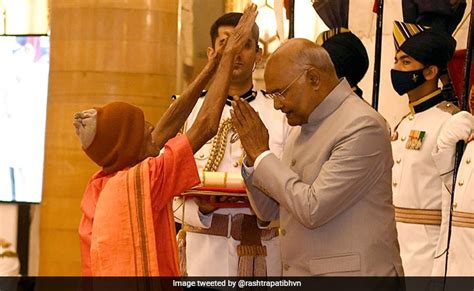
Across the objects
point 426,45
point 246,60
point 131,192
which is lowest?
point 131,192

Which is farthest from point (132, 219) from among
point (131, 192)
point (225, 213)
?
point (225, 213)

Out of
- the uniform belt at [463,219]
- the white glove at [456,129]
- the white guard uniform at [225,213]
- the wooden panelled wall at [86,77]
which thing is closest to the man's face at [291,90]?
the white guard uniform at [225,213]

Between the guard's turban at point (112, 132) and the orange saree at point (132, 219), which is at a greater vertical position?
the guard's turban at point (112, 132)

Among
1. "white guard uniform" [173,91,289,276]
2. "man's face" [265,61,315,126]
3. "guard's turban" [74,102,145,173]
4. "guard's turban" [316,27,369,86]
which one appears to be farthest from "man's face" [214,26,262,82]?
"guard's turban" [316,27,369,86]

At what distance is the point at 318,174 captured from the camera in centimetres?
397

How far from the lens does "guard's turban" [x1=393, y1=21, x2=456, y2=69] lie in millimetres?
5945

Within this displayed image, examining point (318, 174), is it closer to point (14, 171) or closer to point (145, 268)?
point (145, 268)

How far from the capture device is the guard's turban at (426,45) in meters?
5.95

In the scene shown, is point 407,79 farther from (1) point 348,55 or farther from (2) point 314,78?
(2) point 314,78

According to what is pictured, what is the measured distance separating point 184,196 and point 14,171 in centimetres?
397

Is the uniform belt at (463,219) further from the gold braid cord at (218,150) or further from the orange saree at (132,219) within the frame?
the orange saree at (132,219)

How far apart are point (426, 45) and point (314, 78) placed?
6.88 feet

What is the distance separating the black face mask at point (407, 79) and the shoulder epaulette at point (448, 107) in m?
0.17

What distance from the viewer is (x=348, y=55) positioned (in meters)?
6.50
